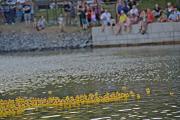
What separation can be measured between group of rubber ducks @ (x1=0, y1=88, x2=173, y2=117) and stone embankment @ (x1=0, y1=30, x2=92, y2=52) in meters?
28.3

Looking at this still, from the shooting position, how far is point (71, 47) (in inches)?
2004

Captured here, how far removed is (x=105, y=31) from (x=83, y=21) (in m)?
2.58

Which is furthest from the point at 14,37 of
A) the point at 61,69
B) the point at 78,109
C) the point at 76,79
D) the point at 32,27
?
the point at 78,109

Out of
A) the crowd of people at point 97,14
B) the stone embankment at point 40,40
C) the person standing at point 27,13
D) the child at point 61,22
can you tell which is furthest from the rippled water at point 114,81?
the person standing at point 27,13

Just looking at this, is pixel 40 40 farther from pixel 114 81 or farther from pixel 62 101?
pixel 62 101

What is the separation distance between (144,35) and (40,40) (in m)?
8.16

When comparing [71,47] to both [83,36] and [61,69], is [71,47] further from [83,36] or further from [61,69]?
[61,69]

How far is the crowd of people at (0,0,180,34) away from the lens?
47812 millimetres

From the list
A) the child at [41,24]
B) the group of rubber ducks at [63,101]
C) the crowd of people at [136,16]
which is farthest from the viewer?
the child at [41,24]

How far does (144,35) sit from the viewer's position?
4812 cm

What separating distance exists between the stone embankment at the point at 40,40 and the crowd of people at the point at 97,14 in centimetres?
81

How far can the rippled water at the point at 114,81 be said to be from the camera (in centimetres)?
1791

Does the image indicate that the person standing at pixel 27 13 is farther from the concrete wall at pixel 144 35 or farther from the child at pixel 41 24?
the concrete wall at pixel 144 35

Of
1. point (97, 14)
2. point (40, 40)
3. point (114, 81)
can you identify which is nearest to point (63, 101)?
point (114, 81)
